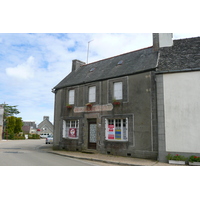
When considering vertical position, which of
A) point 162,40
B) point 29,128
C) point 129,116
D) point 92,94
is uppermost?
point 162,40

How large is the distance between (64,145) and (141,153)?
22.8 feet

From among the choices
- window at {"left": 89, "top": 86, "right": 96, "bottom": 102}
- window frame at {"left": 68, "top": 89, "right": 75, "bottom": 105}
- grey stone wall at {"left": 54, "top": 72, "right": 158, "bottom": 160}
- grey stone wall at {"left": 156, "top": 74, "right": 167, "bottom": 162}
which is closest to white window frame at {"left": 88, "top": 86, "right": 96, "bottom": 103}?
window at {"left": 89, "top": 86, "right": 96, "bottom": 102}

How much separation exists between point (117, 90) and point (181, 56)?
436cm

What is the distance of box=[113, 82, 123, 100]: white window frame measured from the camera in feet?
40.9

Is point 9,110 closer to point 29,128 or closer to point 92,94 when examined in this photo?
point 29,128

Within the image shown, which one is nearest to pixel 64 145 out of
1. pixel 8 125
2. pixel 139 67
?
pixel 139 67

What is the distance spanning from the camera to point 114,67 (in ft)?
45.5

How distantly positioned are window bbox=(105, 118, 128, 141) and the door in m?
1.23

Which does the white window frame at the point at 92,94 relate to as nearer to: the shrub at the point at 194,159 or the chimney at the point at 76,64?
the chimney at the point at 76,64

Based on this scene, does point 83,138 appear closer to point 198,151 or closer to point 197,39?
point 198,151

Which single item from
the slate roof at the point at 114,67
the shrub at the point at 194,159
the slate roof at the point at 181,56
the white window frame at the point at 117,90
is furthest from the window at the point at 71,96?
the shrub at the point at 194,159

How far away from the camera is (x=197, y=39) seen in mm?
11859

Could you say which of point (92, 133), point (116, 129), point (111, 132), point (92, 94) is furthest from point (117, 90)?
point (92, 133)

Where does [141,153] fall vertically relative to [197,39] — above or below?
below
